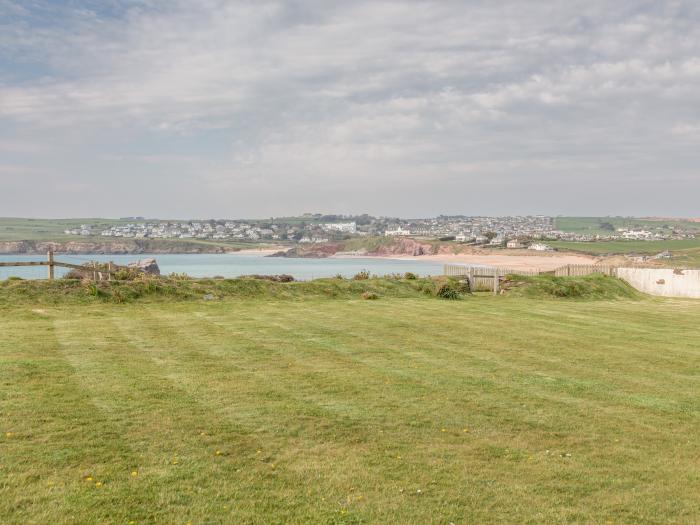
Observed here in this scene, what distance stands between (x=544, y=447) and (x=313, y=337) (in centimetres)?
1022

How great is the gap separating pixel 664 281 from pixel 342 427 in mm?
41399

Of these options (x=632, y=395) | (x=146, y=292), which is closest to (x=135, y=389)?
(x=632, y=395)

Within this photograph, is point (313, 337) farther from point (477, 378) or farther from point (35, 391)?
point (35, 391)

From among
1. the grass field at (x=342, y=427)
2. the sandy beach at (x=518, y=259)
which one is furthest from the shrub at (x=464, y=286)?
the sandy beach at (x=518, y=259)

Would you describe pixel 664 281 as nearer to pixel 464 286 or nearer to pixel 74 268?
pixel 464 286

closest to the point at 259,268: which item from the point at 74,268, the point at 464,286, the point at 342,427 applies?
the point at 464,286

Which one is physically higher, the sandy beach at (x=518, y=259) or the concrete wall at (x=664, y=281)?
the concrete wall at (x=664, y=281)

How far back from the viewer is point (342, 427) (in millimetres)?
9906

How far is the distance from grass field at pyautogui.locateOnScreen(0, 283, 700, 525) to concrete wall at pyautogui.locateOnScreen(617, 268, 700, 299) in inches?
1085

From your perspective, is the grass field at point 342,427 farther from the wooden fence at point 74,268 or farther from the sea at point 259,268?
the sea at point 259,268

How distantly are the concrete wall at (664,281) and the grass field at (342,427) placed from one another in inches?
1085

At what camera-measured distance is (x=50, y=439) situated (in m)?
8.85

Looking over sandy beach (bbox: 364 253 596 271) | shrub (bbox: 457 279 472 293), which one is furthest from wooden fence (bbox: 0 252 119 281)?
sandy beach (bbox: 364 253 596 271)

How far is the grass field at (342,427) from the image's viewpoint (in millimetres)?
7188
